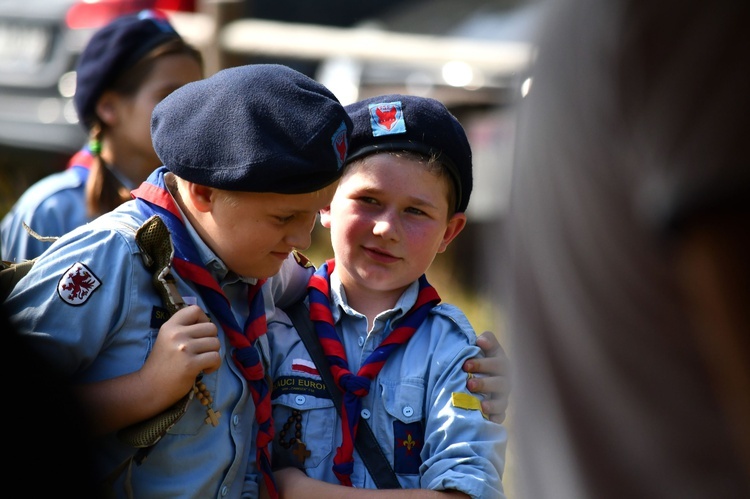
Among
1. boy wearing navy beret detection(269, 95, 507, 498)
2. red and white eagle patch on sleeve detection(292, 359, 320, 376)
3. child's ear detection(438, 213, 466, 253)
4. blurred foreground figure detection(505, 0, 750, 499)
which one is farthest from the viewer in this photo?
child's ear detection(438, 213, 466, 253)

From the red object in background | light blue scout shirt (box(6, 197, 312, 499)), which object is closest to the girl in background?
light blue scout shirt (box(6, 197, 312, 499))

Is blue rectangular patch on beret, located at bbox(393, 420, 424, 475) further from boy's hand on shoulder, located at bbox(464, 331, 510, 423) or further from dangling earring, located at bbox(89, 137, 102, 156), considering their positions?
dangling earring, located at bbox(89, 137, 102, 156)

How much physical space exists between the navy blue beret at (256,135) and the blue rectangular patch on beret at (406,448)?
571 millimetres

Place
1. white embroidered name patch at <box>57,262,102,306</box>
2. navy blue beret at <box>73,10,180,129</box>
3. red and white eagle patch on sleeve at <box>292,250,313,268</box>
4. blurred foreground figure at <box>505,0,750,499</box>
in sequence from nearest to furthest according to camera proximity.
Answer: blurred foreground figure at <box>505,0,750,499</box> < white embroidered name patch at <box>57,262,102,306</box> < red and white eagle patch on sleeve at <box>292,250,313,268</box> < navy blue beret at <box>73,10,180,129</box>

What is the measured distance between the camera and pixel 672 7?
84cm

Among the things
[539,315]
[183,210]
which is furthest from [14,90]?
[539,315]

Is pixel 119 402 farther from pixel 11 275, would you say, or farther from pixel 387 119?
pixel 387 119

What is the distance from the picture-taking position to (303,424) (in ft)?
7.18

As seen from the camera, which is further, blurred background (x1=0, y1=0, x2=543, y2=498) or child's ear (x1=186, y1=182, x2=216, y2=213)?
blurred background (x1=0, y1=0, x2=543, y2=498)

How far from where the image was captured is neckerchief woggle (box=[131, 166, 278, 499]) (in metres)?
2.00

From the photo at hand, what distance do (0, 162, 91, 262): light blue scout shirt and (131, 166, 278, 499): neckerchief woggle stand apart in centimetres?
140

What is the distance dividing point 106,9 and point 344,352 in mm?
5111

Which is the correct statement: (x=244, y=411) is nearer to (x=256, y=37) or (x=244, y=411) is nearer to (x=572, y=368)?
(x=572, y=368)

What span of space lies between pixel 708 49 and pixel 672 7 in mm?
47
